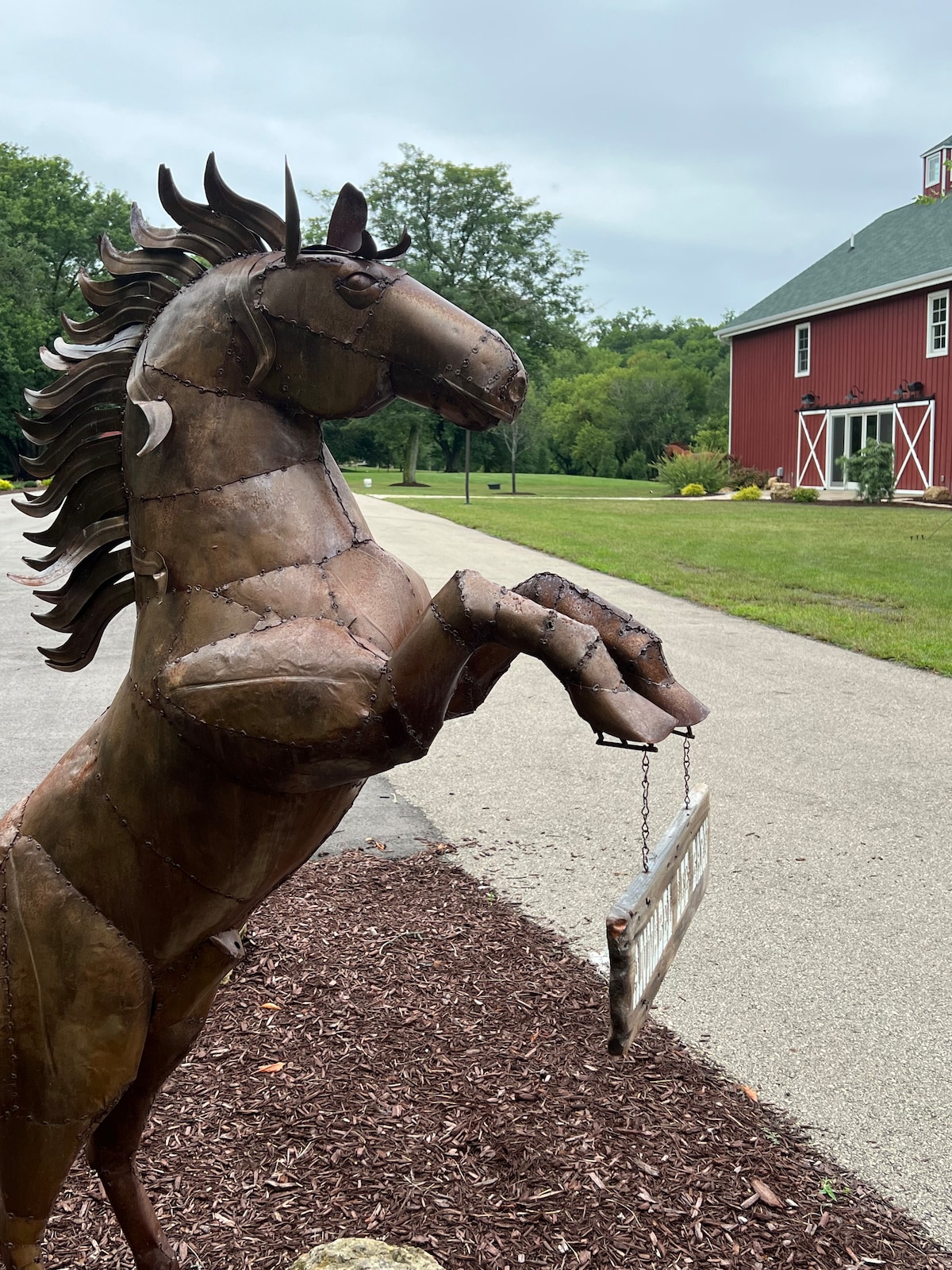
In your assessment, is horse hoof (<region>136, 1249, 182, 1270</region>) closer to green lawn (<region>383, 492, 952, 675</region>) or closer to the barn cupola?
green lawn (<region>383, 492, 952, 675</region>)

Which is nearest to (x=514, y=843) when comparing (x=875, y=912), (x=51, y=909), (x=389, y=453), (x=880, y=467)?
(x=875, y=912)

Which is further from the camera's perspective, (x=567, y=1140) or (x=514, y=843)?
(x=514, y=843)

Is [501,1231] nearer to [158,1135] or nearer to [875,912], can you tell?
[158,1135]

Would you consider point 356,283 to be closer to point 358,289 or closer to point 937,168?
point 358,289

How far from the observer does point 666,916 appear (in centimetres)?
235

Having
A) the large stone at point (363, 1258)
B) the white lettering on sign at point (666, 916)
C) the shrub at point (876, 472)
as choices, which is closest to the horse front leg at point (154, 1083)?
the large stone at point (363, 1258)

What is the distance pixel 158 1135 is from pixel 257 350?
Answer: 2.37 meters

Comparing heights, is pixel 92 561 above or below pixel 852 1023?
above

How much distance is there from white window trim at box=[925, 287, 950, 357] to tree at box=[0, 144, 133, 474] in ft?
86.8

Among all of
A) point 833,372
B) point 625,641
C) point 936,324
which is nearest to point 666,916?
point 625,641

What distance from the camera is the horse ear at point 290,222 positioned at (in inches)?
62.2

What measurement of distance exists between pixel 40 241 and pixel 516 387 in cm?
4830

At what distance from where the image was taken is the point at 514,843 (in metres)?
5.29

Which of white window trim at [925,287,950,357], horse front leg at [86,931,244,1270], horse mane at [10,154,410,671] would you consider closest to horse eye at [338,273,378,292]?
horse mane at [10,154,410,671]
